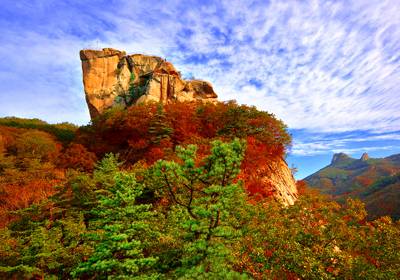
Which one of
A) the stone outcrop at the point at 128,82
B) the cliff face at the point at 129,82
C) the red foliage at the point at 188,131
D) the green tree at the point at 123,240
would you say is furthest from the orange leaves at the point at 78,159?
the green tree at the point at 123,240

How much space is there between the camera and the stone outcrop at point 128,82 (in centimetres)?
4319

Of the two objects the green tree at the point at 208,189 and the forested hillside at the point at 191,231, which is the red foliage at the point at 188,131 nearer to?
the forested hillside at the point at 191,231

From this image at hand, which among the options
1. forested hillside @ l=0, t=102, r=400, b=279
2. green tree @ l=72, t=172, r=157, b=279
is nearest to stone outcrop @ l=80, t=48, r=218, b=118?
forested hillside @ l=0, t=102, r=400, b=279

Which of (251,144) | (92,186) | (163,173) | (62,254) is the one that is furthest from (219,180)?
(251,144)

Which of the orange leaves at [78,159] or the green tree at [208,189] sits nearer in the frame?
the green tree at [208,189]

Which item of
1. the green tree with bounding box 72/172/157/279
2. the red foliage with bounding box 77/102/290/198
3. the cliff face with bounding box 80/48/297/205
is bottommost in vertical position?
the green tree with bounding box 72/172/157/279

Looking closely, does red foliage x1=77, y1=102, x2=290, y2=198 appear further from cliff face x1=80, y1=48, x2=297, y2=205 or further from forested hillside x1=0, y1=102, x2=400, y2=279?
cliff face x1=80, y1=48, x2=297, y2=205

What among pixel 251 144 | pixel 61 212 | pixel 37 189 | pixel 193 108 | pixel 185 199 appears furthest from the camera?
pixel 193 108

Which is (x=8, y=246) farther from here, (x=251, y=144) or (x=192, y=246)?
(x=251, y=144)

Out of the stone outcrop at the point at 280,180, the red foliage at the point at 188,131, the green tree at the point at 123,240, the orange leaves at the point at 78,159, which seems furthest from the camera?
the orange leaves at the point at 78,159

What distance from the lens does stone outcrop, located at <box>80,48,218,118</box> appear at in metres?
43.2

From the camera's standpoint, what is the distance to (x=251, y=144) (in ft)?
89.2

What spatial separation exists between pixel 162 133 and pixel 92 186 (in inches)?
471

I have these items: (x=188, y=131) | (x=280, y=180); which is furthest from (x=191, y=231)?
(x=280, y=180)
